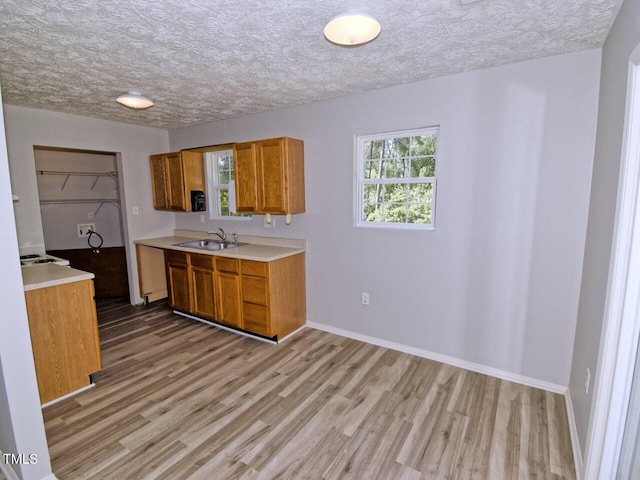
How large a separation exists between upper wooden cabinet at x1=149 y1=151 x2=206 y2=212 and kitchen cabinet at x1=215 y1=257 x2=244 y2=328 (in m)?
1.29

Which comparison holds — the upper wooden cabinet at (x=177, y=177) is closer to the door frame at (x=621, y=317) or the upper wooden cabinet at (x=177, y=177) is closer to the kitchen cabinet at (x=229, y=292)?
the kitchen cabinet at (x=229, y=292)

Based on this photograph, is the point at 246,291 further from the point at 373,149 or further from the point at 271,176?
the point at 373,149

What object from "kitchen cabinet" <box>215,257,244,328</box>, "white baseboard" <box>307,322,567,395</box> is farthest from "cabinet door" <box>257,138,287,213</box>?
"white baseboard" <box>307,322,567,395</box>

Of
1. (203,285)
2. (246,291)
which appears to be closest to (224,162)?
(203,285)

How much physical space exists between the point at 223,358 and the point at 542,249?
2.81 m

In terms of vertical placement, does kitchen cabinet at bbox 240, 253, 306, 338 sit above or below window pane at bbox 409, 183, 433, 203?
below

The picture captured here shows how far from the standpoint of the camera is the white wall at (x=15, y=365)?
4.68ft

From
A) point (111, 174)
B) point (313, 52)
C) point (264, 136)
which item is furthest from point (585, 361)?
point (111, 174)

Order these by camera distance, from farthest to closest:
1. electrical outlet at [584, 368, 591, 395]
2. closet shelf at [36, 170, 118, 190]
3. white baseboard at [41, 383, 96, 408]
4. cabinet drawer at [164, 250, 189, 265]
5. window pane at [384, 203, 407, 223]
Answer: closet shelf at [36, 170, 118, 190], cabinet drawer at [164, 250, 189, 265], window pane at [384, 203, 407, 223], white baseboard at [41, 383, 96, 408], electrical outlet at [584, 368, 591, 395]

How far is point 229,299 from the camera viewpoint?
3418 millimetres

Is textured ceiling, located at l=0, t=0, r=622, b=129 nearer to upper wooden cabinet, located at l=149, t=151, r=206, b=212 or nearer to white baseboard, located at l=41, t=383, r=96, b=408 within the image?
upper wooden cabinet, located at l=149, t=151, r=206, b=212

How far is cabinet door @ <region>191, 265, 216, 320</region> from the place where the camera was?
3549mm

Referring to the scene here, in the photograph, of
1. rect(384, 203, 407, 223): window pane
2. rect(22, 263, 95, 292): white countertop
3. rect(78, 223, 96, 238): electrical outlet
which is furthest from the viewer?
rect(78, 223, 96, 238): electrical outlet

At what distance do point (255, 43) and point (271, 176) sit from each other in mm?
1468
